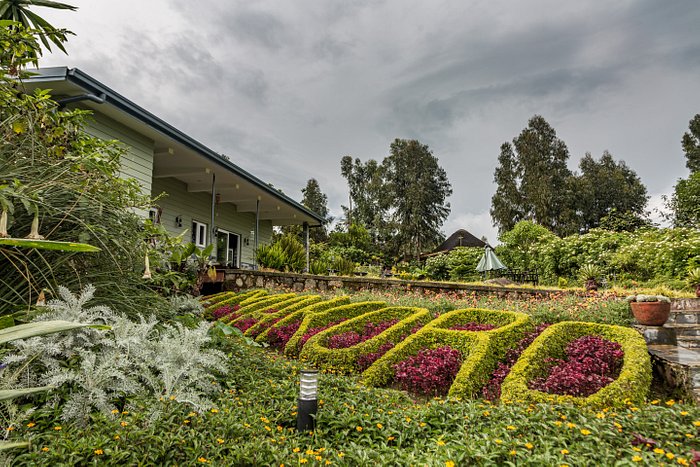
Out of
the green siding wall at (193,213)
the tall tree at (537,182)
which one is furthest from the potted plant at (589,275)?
the tall tree at (537,182)

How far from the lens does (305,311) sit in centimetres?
721

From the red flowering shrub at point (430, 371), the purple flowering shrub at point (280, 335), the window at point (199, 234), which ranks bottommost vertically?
the red flowering shrub at point (430, 371)

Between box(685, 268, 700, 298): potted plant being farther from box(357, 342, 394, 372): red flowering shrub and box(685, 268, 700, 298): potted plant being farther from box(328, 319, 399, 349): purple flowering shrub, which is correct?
box(357, 342, 394, 372): red flowering shrub

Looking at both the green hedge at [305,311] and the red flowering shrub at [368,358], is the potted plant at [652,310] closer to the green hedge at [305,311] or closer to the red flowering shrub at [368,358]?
the red flowering shrub at [368,358]

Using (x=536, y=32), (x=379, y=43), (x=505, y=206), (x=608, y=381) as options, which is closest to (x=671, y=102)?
(x=536, y=32)

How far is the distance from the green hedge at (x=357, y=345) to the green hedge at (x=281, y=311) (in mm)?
1490

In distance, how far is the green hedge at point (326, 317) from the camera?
5.86 m

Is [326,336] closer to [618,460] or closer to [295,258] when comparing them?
[618,460]

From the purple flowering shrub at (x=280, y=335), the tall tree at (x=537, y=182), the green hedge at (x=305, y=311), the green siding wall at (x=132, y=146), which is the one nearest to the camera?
the purple flowering shrub at (x=280, y=335)

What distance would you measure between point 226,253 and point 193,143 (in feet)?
20.8

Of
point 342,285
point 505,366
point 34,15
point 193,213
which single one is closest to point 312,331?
point 505,366

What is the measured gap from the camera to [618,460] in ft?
7.69

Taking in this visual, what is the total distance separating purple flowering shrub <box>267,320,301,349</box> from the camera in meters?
6.34

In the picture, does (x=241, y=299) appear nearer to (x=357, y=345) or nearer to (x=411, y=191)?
(x=357, y=345)
